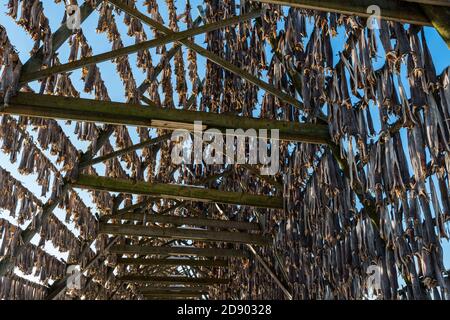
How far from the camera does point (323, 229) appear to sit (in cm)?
589

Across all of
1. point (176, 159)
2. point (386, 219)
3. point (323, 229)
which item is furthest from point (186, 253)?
point (386, 219)

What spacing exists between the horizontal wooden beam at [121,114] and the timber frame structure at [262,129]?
0.01 meters

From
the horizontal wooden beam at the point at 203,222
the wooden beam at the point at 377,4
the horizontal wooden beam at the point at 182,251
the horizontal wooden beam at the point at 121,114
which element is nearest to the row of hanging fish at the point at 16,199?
the horizontal wooden beam at the point at 121,114

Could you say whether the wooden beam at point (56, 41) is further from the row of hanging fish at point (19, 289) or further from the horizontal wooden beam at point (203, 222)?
the horizontal wooden beam at point (203, 222)

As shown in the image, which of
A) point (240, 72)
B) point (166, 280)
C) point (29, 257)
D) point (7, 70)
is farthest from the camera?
point (166, 280)

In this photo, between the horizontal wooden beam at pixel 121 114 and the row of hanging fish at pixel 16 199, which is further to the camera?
the row of hanging fish at pixel 16 199

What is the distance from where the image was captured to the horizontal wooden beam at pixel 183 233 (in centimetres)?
917

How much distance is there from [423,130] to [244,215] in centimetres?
699

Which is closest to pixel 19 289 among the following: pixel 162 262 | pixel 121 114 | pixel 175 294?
pixel 121 114

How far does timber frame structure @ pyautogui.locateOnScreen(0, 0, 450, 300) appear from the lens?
3.75 m

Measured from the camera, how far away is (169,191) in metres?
7.41

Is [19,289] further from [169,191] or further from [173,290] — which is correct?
[173,290]

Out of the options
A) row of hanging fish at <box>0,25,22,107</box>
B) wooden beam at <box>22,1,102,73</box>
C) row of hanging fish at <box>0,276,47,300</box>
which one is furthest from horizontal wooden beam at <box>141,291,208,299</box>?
row of hanging fish at <box>0,25,22,107</box>

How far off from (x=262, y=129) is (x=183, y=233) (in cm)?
457
